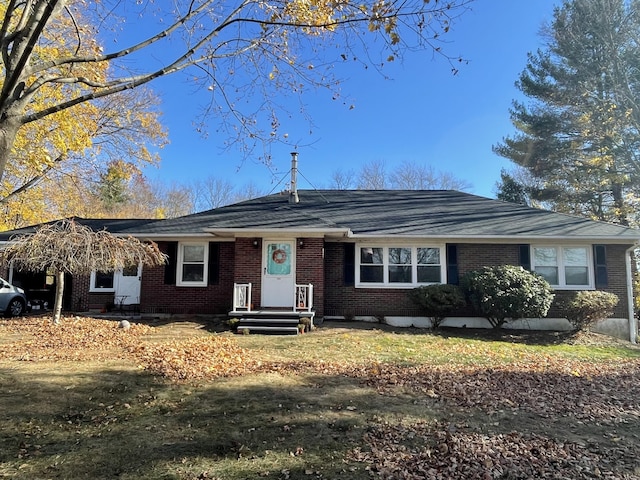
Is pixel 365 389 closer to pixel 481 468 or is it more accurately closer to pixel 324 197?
pixel 481 468

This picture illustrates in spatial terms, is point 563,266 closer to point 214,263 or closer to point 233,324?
point 233,324

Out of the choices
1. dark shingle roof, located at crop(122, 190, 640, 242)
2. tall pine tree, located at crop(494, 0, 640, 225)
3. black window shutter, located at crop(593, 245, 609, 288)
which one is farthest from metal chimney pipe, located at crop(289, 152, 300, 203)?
tall pine tree, located at crop(494, 0, 640, 225)

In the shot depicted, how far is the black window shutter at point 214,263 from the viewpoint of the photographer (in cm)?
1389

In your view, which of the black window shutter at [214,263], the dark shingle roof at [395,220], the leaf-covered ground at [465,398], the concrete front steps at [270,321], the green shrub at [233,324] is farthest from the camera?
the black window shutter at [214,263]

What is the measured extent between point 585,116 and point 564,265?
12697 mm

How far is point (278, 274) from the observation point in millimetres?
12750

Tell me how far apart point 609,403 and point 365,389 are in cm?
328

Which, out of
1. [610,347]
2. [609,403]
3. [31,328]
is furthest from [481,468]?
[31,328]

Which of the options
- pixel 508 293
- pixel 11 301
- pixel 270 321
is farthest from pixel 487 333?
pixel 11 301

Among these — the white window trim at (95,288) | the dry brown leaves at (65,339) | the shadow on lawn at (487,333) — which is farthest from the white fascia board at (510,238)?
the white window trim at (95,288)

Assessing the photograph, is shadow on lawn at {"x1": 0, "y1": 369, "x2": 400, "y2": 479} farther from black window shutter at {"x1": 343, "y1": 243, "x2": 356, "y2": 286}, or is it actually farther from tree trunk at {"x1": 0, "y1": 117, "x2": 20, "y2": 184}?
black window shutter at {"x1": 343, "y1": 243, "x2": 356, "y2": 286}

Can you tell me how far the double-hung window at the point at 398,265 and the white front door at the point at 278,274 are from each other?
7.19 feet

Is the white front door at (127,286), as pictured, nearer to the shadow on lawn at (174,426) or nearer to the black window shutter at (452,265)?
the shadow on lawn at (174,426)

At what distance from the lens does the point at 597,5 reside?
1886 centimetres
